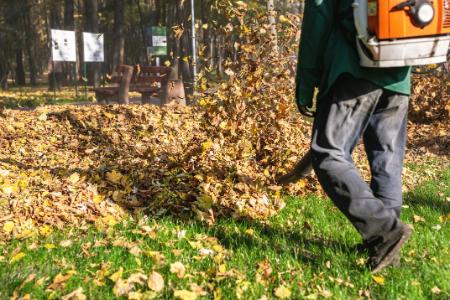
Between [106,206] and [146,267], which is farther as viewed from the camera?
[106,206]

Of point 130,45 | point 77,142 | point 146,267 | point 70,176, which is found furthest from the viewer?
point 130,45

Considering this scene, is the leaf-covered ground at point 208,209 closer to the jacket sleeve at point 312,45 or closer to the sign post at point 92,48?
the jacket sleeve at point 312,45

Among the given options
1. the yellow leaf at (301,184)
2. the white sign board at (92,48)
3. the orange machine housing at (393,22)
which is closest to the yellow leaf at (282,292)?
the orange machine housing at (393,22)

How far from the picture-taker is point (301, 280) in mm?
2854

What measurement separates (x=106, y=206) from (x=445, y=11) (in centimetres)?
294

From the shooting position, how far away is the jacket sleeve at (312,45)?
276cm

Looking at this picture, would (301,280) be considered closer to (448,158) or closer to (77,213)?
(77,213)

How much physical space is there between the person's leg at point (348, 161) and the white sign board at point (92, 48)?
1396 centimetres

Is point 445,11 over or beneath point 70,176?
over

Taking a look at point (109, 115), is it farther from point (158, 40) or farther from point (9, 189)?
point (158, 40)

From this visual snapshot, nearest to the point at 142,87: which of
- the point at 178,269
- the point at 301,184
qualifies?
the point at 301,184

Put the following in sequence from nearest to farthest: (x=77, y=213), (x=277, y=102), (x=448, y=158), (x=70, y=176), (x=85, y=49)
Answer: (x=77, y=213)
(x=70, y=176)
(x=277, y=102)
(x=448, y=158)
(x=85, y=49)

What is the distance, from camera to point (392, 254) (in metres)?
2.86

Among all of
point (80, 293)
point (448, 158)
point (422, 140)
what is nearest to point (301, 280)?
point (80, 293)
